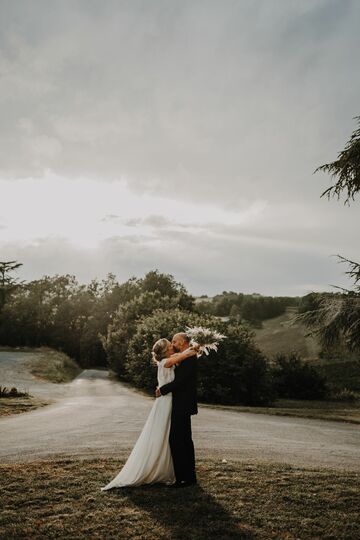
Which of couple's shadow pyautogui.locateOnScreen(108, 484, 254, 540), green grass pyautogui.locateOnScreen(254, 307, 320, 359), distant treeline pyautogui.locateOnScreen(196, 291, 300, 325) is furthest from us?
distant treeline pyautogui.locateOnScreen(196, 291, 300, 325)

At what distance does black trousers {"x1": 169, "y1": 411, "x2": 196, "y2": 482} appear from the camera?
6.53m

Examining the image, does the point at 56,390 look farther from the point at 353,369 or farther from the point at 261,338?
the point at 261,338

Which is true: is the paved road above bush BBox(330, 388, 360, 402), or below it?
above

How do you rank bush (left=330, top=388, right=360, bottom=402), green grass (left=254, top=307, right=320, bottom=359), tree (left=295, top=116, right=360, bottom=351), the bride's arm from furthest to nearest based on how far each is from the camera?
green grass (left=254, top=307, right=320, bottom=359), bush (left=330, top=388, right=360, bottom=402), tree (left=295, top=116, right=360, bottom=351), the bride's arm

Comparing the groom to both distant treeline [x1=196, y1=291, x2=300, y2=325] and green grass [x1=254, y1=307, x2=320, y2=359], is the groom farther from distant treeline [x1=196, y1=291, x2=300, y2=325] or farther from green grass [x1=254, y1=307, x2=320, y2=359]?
distant treeline [x1=196, y1=291, x2=300, y2=325]

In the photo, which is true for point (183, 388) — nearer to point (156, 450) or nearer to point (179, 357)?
point (179, 357)

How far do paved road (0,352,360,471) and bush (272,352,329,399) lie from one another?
52.3 ft

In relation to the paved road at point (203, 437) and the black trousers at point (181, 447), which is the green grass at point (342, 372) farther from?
the black trousers at point (181, 447)

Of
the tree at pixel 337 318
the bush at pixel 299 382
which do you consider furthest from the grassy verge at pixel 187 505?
the bush at pixel 299 382

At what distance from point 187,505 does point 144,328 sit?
2434 cm

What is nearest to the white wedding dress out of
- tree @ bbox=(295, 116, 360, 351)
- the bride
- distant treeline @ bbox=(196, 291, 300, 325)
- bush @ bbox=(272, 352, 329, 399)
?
the bride

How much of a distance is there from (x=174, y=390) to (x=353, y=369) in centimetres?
3383

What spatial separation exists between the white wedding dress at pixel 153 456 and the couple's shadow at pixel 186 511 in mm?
129

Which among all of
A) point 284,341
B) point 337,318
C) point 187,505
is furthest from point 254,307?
point 187,505
